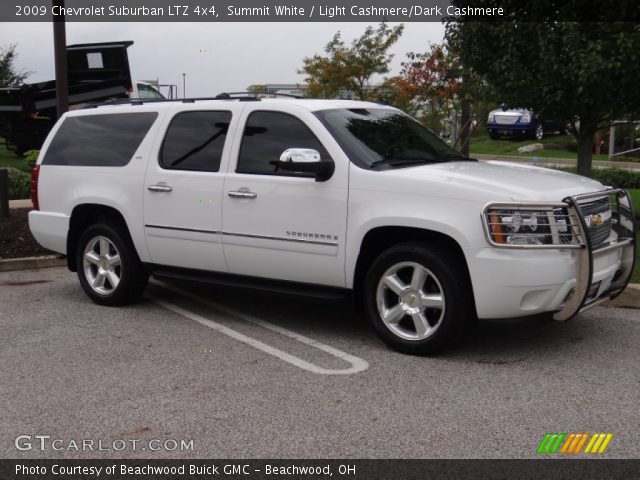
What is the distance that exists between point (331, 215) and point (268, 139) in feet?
3.14

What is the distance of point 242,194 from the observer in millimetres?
6137

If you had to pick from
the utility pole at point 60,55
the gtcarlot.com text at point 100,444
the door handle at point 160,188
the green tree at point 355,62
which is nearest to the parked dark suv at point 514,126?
the green tree at point 355,62

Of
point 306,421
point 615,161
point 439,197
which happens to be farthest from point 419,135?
point 615,161

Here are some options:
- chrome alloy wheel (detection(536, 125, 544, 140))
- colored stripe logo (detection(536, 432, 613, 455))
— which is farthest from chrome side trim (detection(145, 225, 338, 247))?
chrome alloy wheel (detection(536, 125, 544, 140))

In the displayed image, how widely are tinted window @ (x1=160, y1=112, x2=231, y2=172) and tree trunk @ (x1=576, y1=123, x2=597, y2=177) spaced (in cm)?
635

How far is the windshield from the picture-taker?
586cm

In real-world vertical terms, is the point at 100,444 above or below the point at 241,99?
below

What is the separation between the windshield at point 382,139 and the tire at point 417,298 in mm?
774

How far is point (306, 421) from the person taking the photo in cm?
431

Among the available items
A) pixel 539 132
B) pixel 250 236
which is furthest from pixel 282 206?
pixel 539 132

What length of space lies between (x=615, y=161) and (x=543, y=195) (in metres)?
22.3

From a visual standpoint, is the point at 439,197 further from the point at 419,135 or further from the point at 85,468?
the point at 85,468

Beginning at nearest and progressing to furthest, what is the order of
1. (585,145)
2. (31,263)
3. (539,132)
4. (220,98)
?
(220,98) → (31,263) → (585,145) → (539,132)

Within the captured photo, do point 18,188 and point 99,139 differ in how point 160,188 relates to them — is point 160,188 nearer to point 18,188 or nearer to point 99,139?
point 99,139
